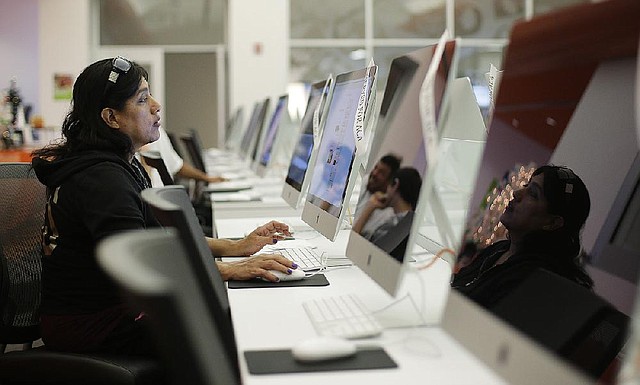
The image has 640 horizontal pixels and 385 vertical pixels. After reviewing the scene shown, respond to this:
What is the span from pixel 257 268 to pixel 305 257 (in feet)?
0.97

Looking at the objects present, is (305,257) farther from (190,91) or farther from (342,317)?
(190,91)

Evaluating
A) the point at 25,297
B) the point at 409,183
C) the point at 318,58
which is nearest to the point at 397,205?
the point at 409,183

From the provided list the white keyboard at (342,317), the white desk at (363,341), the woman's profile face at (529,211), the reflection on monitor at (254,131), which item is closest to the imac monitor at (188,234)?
the white desk at (363,341)

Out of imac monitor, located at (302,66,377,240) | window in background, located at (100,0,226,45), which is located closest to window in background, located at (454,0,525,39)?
window in background, located at (100,0,226,45)

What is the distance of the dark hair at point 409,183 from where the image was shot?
1.45 meters

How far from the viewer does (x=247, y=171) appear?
224 inches

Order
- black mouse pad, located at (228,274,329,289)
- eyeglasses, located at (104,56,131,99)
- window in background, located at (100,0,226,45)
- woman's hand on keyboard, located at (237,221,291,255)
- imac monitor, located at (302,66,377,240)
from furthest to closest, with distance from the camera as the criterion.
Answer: window in background, located at (100,0,226,45) → woman's hand on keyboard, located at (237,221,291,255) → eyeglasses, located at (104,56,131,99) → imac monitor, located at (302,66,377,240) → black mouse pad, located at (228,274,329,289)

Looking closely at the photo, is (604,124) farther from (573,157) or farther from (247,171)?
(247,171)

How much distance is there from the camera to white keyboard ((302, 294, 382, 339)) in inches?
55.2

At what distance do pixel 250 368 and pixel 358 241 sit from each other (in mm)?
564

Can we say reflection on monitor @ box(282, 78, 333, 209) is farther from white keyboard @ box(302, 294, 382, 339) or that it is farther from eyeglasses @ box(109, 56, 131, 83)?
white keyboard @ box(302, 294, 382, 339)

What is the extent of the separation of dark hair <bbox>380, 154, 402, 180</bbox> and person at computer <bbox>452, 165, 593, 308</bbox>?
11.9 inches

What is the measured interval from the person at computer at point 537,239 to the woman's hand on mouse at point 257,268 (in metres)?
0.60

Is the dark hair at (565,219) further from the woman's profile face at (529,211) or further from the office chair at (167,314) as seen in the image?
the office chair at (167,314)
